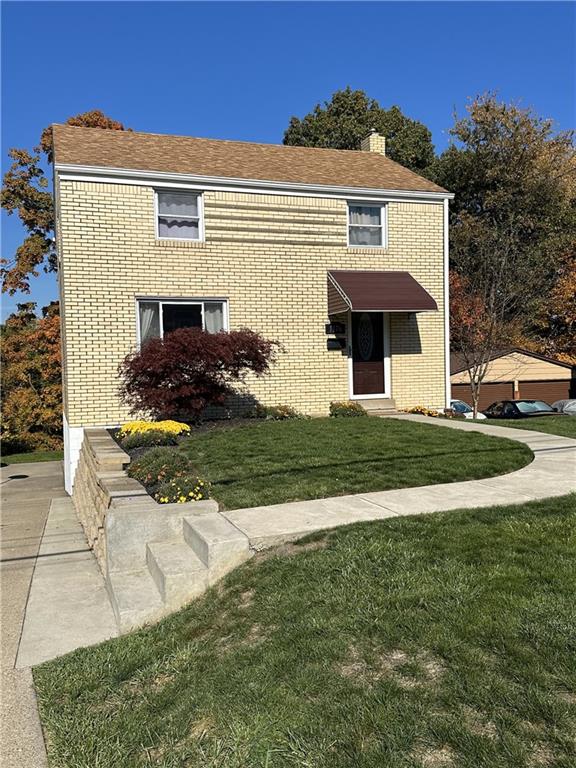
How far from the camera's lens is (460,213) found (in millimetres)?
35719

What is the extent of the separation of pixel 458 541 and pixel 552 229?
108 feet

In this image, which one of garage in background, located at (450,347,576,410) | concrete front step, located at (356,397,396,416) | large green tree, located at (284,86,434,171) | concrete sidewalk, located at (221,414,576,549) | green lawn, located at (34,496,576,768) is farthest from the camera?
large green tree, located at (284,86,434,171)

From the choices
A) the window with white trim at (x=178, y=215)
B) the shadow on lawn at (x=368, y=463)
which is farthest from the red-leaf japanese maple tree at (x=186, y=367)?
the shadow on lawn at (x=368, y=463)

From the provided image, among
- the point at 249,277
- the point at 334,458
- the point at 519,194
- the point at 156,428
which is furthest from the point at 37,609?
the point at 519,194

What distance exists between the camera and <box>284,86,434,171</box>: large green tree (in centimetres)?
3859

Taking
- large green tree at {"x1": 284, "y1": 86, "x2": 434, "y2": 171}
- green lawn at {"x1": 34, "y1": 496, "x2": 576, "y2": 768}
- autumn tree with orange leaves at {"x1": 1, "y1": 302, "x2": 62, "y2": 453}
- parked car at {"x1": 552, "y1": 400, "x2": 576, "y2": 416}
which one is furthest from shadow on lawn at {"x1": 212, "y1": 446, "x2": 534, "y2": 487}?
large green tree at {"x1": 284, "y1": 86, "x2": 434, "y2": 171}

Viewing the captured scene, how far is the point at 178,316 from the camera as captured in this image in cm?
1386

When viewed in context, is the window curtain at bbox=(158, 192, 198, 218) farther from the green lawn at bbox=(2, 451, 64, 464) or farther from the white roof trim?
the green lawn at bbox=(2, 451, 64, 464)

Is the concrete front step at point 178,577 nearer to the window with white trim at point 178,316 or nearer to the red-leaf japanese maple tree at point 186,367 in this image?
the red-leaf japanese maple tree at point 186,367

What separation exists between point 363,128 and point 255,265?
28.6 metres

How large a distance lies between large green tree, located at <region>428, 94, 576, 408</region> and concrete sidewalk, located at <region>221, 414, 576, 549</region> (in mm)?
23326

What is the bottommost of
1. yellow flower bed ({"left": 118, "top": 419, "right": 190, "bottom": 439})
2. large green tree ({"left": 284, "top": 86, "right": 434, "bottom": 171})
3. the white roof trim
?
yellow flower bed ({"left": 118, "top": 419, "right": 190, "bottom": 439})

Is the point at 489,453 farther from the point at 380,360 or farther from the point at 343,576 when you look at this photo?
the point at 380,360

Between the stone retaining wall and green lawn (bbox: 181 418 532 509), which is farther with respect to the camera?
green lawn (bbox: 181 418 532 509)
